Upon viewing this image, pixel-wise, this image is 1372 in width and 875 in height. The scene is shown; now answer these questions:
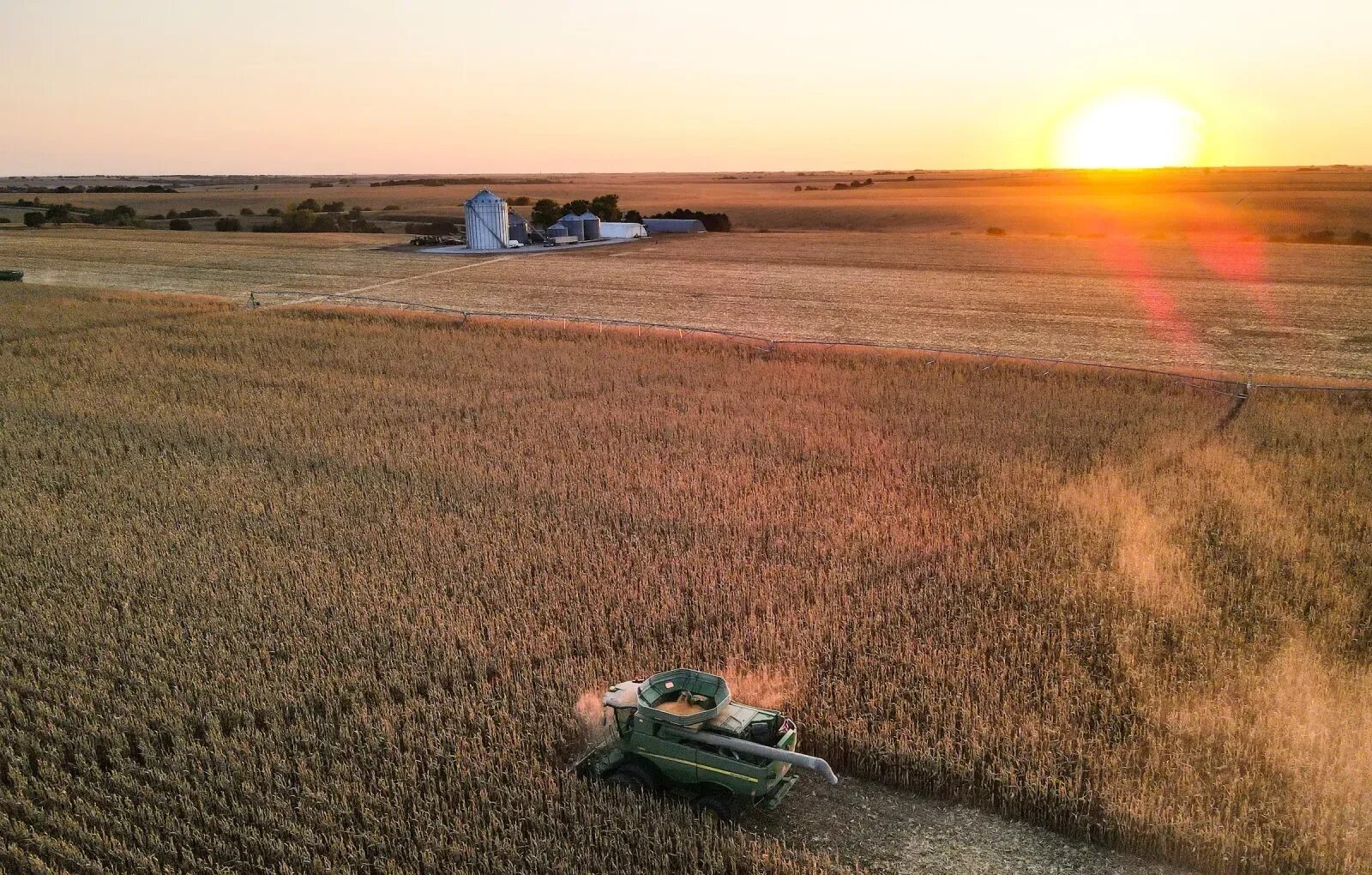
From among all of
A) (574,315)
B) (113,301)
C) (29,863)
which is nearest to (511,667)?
(29,863)

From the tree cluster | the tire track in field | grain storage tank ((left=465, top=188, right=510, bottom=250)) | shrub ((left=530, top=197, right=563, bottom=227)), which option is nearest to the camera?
the tire track in field

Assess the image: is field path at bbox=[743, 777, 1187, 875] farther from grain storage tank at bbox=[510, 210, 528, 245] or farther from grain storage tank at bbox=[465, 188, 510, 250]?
grain storage tank at bbox=[510, 210, 528, 245]

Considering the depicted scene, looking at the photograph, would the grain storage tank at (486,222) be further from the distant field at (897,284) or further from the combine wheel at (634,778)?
the combine wheel at (634,778)

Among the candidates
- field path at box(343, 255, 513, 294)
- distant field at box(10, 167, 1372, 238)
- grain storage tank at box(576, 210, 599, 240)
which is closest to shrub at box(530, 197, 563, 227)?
grain storage tank at box(576, 210, 599, 240)

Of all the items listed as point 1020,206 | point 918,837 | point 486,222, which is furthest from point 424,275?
point 1020,206

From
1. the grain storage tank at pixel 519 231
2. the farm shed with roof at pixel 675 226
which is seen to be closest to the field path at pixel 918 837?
the grain storage tank at pixel 519 231

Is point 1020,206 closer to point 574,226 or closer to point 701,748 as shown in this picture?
point 574,226
